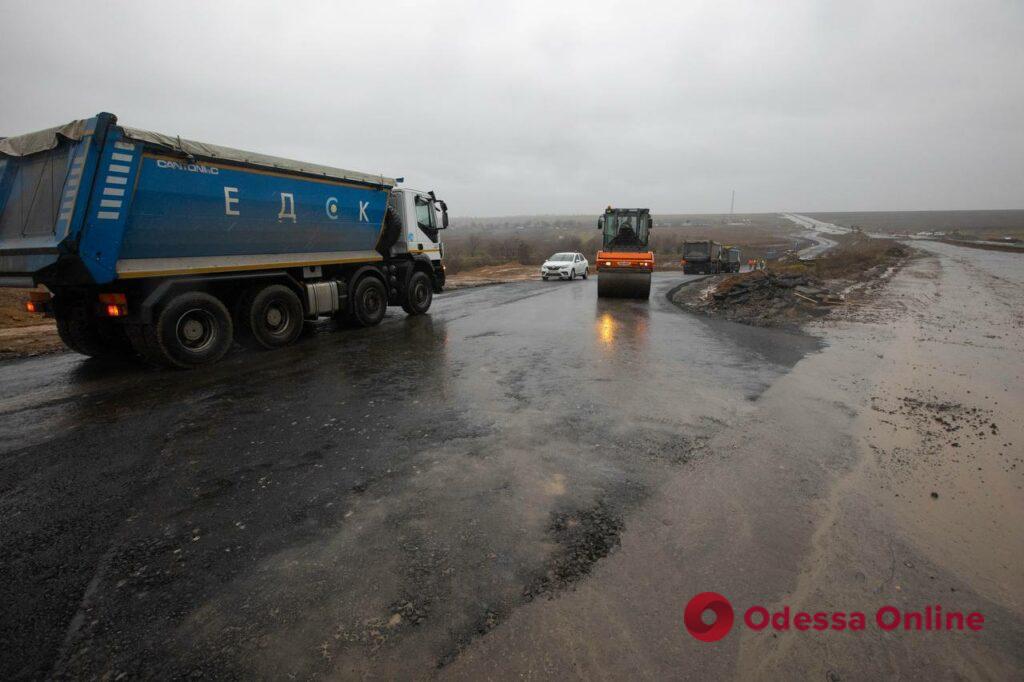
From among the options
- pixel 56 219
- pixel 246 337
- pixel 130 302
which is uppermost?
pixel 56 219

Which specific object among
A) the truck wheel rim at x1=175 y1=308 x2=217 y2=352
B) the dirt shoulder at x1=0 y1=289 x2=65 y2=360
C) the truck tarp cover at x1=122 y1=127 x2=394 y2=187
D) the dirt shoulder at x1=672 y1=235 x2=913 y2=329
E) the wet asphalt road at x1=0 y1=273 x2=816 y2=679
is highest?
the truck tarp cover at x1=122 y1=127 x2=394 y2=187

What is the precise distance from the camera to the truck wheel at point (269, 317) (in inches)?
336

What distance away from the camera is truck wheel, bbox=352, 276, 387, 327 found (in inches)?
424

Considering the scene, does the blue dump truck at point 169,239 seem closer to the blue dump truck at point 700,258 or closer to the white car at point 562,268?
the white car at point 562,268

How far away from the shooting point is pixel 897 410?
571 centimetres

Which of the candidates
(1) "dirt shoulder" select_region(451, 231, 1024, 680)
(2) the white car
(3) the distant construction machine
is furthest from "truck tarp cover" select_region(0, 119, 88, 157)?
(2) the white car

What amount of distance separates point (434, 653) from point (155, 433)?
4.16m

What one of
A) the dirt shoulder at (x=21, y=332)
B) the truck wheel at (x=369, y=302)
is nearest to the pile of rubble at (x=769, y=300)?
the truck wheel at (x=369, y=302)

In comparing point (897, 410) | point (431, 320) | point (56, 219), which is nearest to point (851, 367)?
point (897, 410)

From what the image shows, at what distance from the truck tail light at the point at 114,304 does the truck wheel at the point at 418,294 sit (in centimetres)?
618

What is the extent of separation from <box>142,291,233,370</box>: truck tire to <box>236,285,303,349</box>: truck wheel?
61 centimetres

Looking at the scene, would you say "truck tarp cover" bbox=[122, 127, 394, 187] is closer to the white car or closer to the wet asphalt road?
the wet asphalt road

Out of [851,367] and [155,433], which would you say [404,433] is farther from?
[851,367]

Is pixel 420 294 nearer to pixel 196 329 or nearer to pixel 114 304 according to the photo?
pixel 196 329
